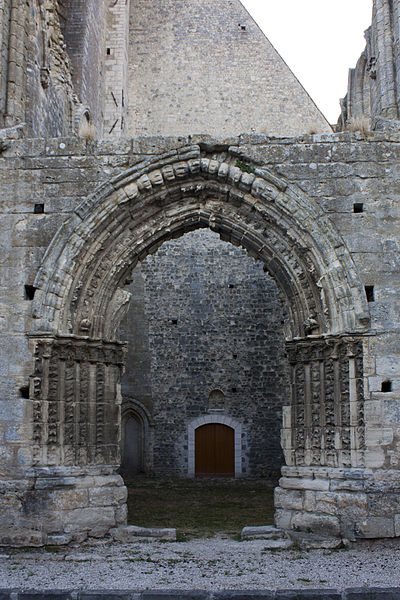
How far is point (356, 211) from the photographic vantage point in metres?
6.56

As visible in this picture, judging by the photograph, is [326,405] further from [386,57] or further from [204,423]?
[204,423]

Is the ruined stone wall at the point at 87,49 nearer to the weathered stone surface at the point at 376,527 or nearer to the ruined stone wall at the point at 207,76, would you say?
the ruined stone wall at the point at 207,76

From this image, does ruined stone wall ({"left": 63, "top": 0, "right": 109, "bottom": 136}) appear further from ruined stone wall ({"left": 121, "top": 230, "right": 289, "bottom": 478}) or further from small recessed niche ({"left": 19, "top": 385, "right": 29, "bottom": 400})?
small recessed niche ({"left": 19, "top": 385, "right": 29, "bottom": 400})

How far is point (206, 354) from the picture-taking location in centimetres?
1489

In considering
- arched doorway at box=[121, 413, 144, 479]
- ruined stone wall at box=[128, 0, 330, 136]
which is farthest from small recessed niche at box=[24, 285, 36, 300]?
ruined stone wall at box=[128, 0, 330, 136]

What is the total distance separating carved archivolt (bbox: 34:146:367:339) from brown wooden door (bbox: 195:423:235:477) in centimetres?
855

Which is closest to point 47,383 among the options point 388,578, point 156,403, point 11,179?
point 11,179

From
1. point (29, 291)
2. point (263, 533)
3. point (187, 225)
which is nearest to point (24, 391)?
point (29, 291)

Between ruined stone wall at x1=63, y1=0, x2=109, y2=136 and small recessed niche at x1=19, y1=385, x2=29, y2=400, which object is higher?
ruined stone wall at x1=63, y1=0, x2=109, y2=136

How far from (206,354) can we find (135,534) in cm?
872

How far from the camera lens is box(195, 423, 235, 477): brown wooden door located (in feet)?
48.7

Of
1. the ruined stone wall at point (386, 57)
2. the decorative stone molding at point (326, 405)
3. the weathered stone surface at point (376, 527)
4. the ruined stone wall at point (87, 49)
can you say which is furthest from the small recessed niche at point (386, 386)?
the ruined stone wall at point (87, 49)

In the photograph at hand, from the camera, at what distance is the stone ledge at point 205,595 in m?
3.98

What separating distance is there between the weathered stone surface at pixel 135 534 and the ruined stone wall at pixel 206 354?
8.33 meters
